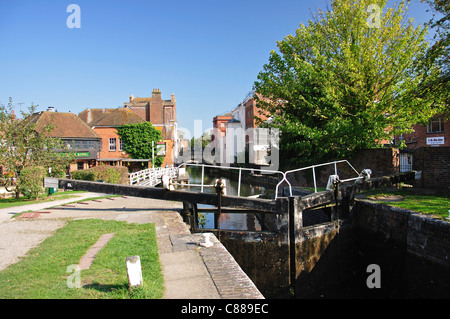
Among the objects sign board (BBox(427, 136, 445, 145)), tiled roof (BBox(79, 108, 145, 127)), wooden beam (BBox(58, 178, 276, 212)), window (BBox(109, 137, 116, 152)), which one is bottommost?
wooden beam (BBox(58, 178, 276, 212))

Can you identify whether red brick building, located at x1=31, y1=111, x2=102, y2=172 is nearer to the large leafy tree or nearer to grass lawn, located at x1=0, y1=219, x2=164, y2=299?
the large leafy tree

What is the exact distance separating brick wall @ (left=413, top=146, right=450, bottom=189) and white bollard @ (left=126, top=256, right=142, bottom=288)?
12.7 metres

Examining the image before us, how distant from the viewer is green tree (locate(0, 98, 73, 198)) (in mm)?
17016

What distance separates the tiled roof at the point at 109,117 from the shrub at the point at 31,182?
27712mm

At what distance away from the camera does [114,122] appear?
44062 mm

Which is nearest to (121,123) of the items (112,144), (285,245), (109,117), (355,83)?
(109,117)

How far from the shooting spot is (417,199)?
10.7 metres

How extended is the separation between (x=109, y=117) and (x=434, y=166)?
41315mm

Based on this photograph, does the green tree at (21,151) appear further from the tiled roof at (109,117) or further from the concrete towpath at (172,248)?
the tiled roof at (109,117)

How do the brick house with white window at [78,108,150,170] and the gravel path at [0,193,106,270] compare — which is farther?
the brick house with white window at [78,108,150,170]

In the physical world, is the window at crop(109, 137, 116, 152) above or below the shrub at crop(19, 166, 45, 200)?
above

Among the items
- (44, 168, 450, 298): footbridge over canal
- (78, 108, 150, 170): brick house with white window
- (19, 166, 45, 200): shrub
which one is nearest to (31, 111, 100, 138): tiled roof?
(78, 108, 150, 170): brick house with white window

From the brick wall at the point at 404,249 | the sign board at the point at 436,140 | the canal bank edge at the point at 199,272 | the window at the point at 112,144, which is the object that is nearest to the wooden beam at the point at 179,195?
the canal bank edge at the point at 199,272

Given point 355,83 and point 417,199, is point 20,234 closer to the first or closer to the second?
point 417,199
